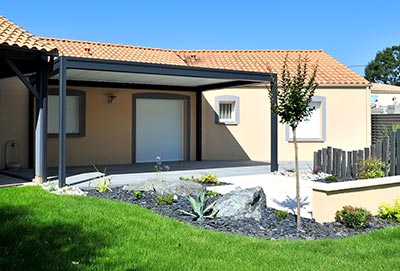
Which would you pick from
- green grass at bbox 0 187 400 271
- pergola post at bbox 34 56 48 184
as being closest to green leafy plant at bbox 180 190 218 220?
green grass at bbox 0 187 400 271

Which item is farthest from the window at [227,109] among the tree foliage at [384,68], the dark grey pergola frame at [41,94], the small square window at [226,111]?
the tree foliage at [384,68]

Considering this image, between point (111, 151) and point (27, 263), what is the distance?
10.5 meters

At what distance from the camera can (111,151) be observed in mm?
14586

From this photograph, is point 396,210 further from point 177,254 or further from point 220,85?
point 220,85

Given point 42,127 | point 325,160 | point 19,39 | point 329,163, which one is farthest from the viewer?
point 325,160

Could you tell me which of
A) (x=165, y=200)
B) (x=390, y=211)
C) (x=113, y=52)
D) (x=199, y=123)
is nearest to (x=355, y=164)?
(x=390, y=211)

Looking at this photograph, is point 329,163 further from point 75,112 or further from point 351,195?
point 75,112

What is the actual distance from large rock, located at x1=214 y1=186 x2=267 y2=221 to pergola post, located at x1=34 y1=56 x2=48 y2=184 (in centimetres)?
466

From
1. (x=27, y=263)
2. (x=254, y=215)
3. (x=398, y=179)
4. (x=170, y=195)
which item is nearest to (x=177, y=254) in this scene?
(x=27, y=263)

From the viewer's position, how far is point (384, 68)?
60688mm

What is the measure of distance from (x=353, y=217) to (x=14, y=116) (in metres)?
10.3

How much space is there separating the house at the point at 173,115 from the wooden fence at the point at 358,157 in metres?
1.89

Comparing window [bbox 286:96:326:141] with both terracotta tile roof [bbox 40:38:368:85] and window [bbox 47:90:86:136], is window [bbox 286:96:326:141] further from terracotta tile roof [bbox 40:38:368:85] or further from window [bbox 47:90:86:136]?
window [bbox 47:90:86:136]

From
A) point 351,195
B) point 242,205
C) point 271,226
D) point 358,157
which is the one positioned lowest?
point 271,226
